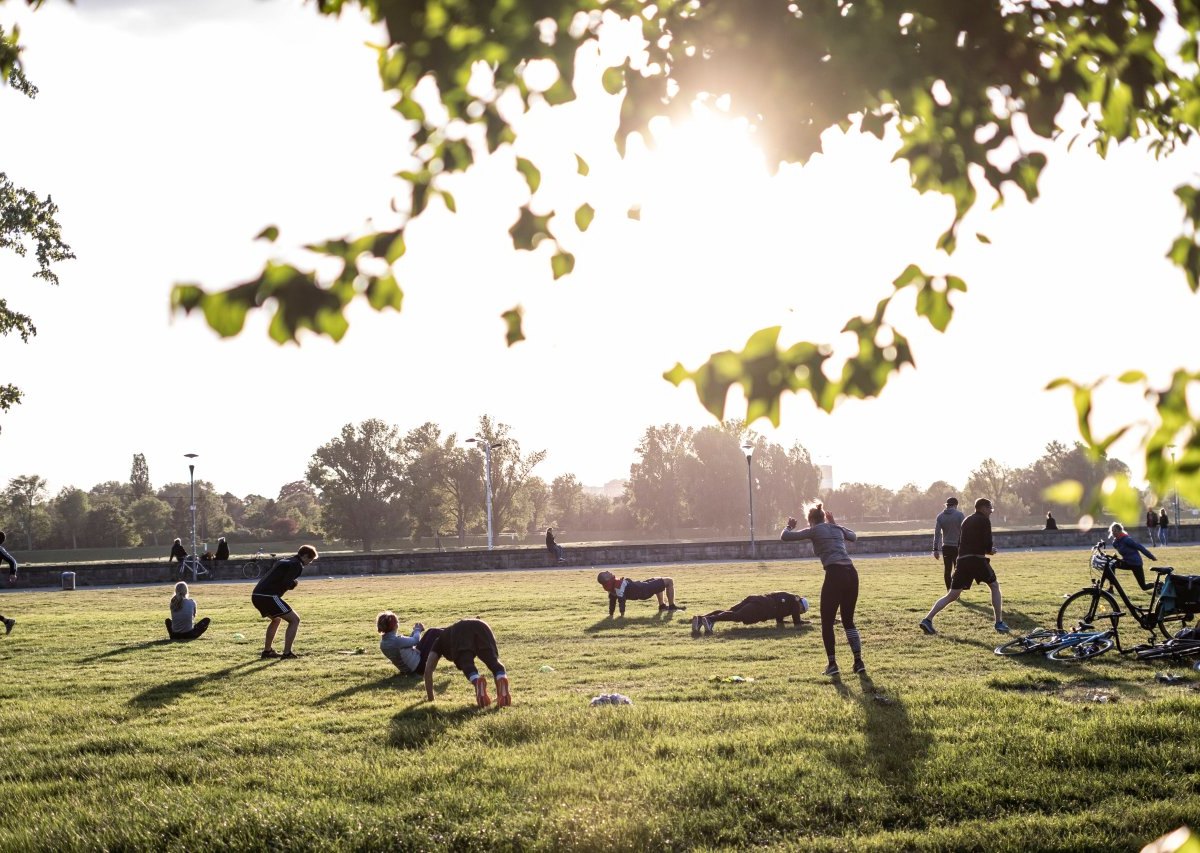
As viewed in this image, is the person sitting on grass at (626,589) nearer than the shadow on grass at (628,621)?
No

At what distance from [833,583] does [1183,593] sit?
3.49 meters

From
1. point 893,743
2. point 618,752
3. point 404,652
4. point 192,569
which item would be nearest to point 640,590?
point 404,652

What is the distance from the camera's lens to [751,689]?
987cm

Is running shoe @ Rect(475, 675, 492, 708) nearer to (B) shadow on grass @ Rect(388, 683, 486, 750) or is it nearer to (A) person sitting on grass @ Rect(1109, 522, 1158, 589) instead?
(B) shadow on grass @ Rect(388, 683, 486, 750)

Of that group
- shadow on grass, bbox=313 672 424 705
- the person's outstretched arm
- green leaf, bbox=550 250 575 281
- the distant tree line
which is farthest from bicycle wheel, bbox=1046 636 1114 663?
the distant tree line

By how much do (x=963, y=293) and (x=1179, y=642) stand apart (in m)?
8.90

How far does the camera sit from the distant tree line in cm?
8738

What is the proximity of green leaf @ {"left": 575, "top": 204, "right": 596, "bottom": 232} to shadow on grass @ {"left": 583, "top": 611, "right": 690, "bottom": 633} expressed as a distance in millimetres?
12599

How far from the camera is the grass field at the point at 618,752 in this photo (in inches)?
221

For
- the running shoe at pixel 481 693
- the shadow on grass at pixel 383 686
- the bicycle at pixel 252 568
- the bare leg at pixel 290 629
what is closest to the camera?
the running shoe at pixel 481 693

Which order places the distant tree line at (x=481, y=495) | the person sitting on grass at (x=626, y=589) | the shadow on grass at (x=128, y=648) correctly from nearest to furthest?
the shadow on grass at (x=128, y=648), the person sitting on grass at (x=626, y=589), the distant tree line at (x=481, y=495)

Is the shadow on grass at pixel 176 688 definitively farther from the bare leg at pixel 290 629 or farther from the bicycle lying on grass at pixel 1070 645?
the bicycle lying on grass at pixel 1070 645

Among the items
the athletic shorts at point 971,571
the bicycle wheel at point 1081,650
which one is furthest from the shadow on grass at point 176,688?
the bicycle wheel at point 1081,650

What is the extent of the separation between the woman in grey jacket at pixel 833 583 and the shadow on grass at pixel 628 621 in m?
5.74
